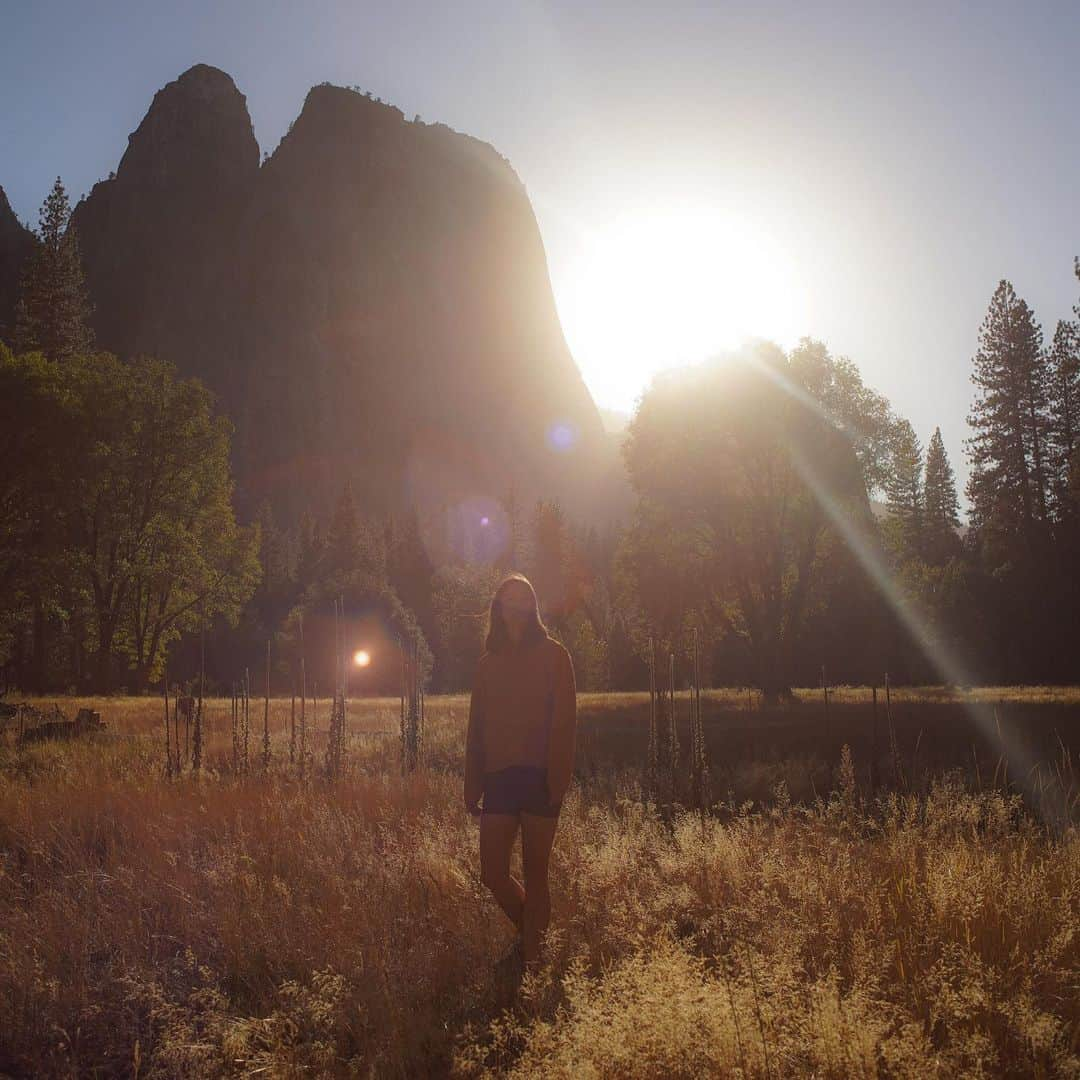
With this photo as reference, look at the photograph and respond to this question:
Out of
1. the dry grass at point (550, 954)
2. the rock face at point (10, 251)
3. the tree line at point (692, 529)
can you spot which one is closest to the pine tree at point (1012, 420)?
the tree line at point (692, 529)

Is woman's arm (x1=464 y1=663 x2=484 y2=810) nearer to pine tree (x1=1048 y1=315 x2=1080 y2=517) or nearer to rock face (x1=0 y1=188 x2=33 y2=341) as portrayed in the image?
pine tree (x1=1048 y1=315 x2=1080 y2=517)

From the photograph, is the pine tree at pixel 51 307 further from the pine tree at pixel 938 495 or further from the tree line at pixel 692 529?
the pine tree at pixel 938 495

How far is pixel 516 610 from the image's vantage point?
5527 mm

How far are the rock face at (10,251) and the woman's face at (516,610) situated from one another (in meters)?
91.9

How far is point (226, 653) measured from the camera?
51.6m

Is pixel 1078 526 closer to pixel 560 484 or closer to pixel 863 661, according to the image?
pixel 863 661

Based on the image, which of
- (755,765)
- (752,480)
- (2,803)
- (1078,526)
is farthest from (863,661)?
(2,803)

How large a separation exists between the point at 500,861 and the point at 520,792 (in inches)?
16.8

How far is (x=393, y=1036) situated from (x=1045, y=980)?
3.33 m

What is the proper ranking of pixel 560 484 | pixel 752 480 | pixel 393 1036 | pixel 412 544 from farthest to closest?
pixel 560 484 < pixel 412 544 < pixel 752 480 < pixel 393 1036

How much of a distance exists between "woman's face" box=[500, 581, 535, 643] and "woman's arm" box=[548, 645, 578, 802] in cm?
37

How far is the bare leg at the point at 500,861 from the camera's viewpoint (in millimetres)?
5066

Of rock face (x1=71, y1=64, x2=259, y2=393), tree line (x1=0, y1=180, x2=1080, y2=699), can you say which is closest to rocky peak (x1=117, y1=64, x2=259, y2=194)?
rock face (x1=71, y1=64, x2=259, y2=393)

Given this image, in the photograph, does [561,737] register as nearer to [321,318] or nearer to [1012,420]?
[1012,420]
